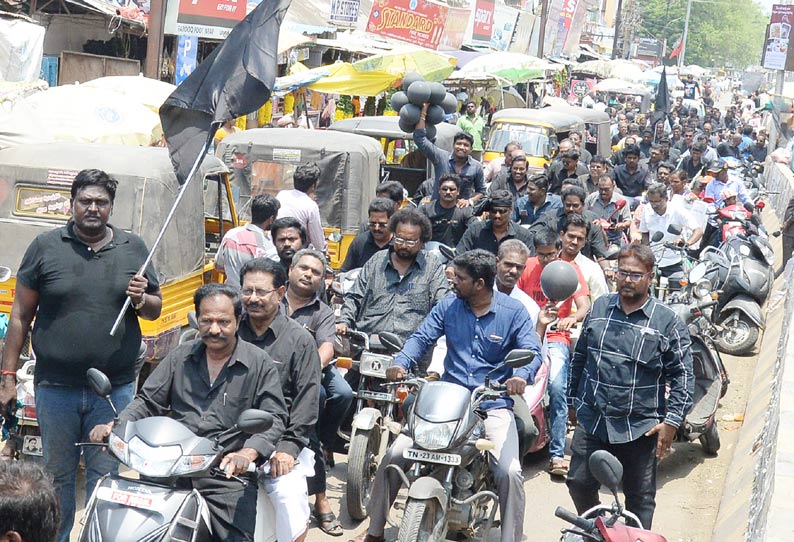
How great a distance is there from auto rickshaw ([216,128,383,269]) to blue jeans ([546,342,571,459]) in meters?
4.02

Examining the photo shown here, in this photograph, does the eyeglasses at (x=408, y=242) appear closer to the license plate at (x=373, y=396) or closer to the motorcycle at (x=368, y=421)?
the motorcycle at (x=368, y=421)

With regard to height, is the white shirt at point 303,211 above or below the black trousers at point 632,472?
above

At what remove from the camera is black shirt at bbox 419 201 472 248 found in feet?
33.2

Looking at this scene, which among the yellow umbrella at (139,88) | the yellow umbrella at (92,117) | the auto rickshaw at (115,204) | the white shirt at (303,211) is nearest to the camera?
the auto rickshaw at (115,204)

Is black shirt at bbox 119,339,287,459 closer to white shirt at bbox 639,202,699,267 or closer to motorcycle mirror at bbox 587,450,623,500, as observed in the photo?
motorcycle mirror at bbox 587,450,623,500

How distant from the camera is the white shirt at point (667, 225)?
11.7 m

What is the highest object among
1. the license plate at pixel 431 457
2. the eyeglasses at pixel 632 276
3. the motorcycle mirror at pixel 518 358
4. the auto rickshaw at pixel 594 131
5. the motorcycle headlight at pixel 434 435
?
the auto rickshaw at pixel 594 131

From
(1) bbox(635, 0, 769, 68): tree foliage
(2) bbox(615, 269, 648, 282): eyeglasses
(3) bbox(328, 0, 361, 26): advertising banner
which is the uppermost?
(1) bbox(635, 0, 769, 68): tree foliage

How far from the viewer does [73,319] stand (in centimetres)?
524

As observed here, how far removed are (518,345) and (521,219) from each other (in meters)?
5.16

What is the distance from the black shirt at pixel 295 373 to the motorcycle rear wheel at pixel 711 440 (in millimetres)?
4405

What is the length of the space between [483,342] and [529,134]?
15356mm

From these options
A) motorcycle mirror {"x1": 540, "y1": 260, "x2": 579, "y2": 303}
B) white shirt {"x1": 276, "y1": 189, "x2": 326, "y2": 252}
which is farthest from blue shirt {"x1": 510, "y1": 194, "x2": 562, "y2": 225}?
motorcycle mirror {"x1": 540, "y1": 260, "x2": 579, "y2": 303}

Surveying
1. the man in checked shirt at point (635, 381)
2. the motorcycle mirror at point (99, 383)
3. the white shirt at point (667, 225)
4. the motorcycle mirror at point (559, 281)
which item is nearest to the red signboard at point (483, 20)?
the white shirt at point (667, 225)
